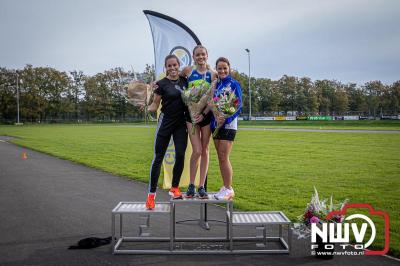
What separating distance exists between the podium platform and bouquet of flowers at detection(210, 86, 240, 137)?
1297 millimetres

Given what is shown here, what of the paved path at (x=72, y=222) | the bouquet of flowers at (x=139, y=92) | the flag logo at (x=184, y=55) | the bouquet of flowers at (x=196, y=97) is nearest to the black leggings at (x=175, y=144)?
the bouquet of flowers at (x=196, y=97)

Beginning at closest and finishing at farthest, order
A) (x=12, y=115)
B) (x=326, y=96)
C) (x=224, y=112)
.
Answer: (x=224, y=112) < (x=12, y=115) < (x=326, y=96)

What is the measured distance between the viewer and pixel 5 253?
17.4 ft

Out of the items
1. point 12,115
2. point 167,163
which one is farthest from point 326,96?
point 167,163

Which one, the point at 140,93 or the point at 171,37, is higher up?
the point at 171,37

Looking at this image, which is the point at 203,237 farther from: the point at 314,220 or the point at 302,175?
the point at 302,175

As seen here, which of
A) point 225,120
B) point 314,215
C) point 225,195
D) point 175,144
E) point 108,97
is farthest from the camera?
point 108,97

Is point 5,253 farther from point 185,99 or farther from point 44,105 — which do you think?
point 44,105

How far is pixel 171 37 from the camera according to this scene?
8.34 metres

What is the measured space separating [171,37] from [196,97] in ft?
10.1

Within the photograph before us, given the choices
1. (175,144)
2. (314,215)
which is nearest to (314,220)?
(314,215)

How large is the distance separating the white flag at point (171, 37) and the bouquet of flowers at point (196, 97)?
8.50ft

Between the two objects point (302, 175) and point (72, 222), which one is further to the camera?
point (302, 175)

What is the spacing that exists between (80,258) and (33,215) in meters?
2.81
